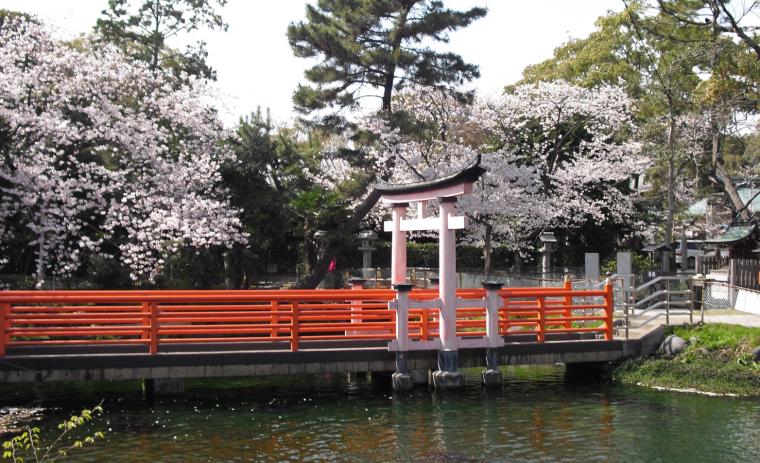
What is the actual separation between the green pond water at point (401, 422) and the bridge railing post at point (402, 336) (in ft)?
1.02

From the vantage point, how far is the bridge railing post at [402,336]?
1631cm

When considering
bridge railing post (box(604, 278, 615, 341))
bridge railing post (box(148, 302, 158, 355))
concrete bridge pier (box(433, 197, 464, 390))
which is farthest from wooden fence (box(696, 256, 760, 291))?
bridge railing post (box(148, 302, 158, 355))

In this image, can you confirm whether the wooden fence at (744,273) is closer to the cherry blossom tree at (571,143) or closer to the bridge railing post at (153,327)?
the cherry blossom tree at (571,143)

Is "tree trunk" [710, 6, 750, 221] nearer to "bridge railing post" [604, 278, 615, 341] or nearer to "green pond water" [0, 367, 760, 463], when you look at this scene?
"bridge railing post" [604, 278, 615, 341]

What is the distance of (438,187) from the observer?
16.9m

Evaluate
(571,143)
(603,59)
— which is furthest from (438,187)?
(603,59)

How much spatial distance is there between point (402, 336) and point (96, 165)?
44.8ft

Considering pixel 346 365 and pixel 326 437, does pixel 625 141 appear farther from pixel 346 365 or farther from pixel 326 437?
pixel 326 437

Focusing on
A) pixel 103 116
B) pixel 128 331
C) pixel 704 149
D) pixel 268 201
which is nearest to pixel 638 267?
pixel 704 149

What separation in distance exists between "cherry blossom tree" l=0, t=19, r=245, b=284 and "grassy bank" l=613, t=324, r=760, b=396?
47.1 ft

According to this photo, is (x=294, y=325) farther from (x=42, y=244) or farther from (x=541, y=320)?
(x=42, y=244)

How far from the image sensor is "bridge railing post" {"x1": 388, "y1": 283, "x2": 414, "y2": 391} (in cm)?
1631

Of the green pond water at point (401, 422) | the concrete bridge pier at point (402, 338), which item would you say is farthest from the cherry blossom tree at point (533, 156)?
the green pond water at point (401, 422)

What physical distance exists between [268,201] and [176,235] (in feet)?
13.9
